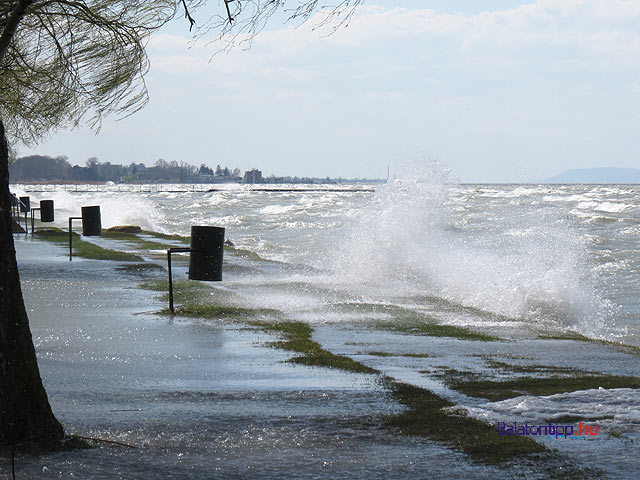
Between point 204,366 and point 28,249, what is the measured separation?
16.5 metres

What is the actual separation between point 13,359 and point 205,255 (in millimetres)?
5933

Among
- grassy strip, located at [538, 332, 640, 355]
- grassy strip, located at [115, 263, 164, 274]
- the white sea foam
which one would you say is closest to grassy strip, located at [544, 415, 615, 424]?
the white sea foam

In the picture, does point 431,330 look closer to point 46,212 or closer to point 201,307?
point 201,307

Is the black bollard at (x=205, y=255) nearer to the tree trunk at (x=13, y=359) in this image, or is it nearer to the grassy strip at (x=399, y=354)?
the grassy strip at (x=399, y=354)

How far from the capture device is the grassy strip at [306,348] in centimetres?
758

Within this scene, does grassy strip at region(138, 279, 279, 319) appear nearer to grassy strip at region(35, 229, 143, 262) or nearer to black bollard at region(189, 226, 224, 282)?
black bollard at region(189, 226, 224, 282)

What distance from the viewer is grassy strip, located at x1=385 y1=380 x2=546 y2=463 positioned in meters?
4.90

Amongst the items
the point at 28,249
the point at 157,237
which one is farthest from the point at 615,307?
the point at 157,237

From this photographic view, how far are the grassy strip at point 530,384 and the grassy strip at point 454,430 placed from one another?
423mm

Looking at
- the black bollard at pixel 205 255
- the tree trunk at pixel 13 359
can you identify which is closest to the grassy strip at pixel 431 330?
the black bollard at pixel 205 255

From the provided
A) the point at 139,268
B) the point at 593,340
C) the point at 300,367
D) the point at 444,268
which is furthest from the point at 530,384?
the point at 444,268

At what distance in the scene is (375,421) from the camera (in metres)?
5.58

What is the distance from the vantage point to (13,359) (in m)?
4.62

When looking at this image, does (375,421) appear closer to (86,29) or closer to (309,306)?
(86,29)
